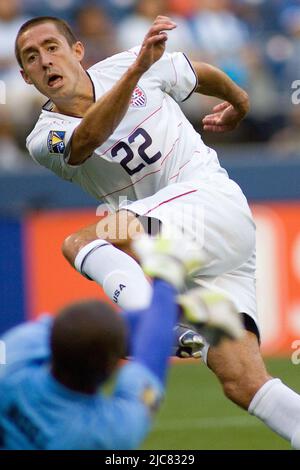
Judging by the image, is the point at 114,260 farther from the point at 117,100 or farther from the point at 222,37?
the point at 222,37

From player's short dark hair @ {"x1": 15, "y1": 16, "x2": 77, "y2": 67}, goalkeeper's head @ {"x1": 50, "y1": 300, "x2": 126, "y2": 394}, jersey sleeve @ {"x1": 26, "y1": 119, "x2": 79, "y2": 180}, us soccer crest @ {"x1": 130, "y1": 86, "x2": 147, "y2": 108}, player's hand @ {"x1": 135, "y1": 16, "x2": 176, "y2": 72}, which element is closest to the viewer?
goalkeeper's head @ {"x1": 50, "y1": 300, "x2": 126, "y2": 394}

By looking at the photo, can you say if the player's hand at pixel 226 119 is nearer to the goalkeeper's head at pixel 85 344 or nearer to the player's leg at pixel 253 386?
the player's leg at pixel 253 386

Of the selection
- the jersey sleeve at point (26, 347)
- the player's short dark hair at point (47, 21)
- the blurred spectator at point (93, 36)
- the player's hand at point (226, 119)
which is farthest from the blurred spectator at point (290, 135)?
the jersey sleeve at point (26, 347)

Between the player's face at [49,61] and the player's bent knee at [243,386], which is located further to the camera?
the player's face at [49,61]

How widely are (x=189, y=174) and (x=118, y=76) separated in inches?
25.6

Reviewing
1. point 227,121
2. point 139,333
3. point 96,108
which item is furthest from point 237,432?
point 139,333

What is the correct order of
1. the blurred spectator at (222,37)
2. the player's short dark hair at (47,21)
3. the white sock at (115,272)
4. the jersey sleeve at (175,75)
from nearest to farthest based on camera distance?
the white sock at (115,272) < the player's short dark hair at (47,21) < the jersey sleeve at (175,75) < the blurred spectator at (222,37)

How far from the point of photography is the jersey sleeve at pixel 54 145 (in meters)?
5.54

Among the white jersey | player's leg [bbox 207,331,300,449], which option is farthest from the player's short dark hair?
player's leg [bbox 207,331,300,449]

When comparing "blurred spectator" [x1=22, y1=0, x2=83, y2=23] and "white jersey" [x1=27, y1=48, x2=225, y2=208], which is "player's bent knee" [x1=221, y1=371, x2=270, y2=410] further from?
"blurred spectator" [x1=22, y1=0, x2=83, y2=23]

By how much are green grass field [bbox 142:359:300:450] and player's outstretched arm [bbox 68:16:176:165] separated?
2.47 metres

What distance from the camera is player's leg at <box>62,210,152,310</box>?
5.12 metres

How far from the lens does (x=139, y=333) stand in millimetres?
3754
